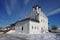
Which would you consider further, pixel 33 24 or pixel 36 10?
pixel 36 10

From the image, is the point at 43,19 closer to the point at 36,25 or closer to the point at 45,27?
the point at 45,27

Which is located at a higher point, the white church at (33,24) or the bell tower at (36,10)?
the bell tower at (36,10)

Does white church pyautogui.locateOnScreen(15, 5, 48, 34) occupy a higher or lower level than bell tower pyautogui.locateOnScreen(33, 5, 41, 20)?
lower

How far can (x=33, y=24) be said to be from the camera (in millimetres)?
28719

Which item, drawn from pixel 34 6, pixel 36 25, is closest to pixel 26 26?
pixel 36 25

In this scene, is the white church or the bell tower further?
the bell tower

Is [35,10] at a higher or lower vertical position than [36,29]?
higher

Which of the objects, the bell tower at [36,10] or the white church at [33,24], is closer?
the white church at [33,24]

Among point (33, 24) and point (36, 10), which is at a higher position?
point (36, 10)

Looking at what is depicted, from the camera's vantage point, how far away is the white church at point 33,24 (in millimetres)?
27794

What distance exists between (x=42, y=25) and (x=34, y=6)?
306 inches

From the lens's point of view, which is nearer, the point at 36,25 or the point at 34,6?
the point at 36,25

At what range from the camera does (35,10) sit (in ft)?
114

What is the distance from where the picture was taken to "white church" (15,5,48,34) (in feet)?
91.2
